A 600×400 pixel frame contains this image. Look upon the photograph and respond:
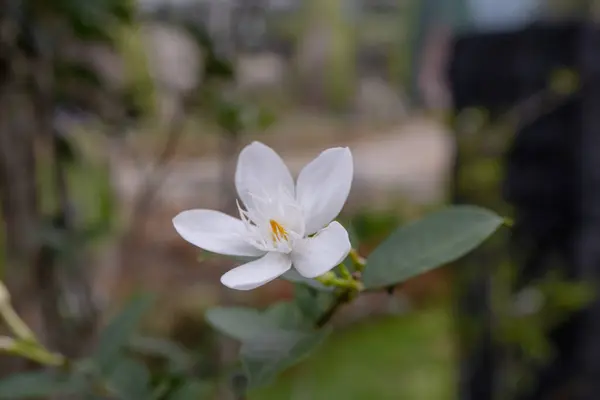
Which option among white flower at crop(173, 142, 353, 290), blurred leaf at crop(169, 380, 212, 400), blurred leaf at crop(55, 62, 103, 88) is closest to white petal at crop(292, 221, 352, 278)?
white flower at crop(173, 142, 353, 290)

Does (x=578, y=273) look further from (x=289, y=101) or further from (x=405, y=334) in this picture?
(x=289, y=101)

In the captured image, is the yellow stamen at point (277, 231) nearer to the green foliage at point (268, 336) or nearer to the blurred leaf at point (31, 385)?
the green foliage at point (268, 336)

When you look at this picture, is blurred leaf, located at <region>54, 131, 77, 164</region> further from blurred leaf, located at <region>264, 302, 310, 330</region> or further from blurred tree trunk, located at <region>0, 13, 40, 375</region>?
A: blurred leaf, located at <region>264, 302, 310, 330</region>

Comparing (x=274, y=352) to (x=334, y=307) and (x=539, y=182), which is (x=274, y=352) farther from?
(x=539, y=182)

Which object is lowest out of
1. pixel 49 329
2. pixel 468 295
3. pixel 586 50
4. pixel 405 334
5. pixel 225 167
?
pixel 405 334

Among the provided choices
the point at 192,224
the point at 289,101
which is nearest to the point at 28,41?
the point at 192,224

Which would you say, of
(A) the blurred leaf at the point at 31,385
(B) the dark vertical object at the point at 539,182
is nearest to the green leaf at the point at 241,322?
(A) the blurred leaf at the point at 31,385
